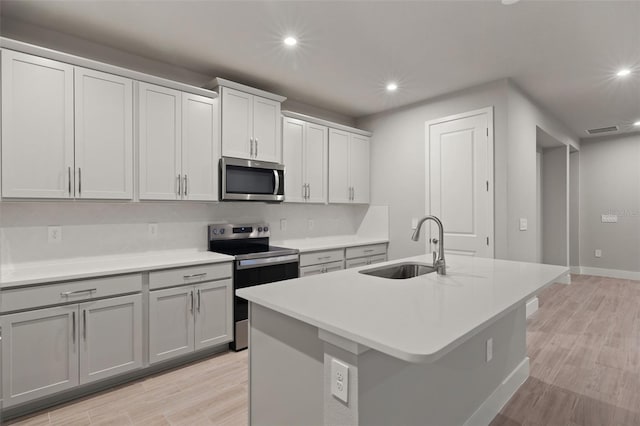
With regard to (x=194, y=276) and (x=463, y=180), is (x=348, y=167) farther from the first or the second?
(x=194, y=276)

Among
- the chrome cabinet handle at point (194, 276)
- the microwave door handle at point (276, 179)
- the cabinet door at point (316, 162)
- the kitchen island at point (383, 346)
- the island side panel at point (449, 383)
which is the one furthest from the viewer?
the cabinet door at point (316, 162)

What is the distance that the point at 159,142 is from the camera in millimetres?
2801

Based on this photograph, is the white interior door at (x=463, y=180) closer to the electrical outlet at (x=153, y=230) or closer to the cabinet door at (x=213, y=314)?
the cabinet door at (x=213, y=314)

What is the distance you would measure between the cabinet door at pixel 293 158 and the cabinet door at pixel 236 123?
0.53 metres

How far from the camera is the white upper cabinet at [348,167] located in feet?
14.2

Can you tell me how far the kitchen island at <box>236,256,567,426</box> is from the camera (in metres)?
1.12

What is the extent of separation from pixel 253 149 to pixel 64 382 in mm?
2352

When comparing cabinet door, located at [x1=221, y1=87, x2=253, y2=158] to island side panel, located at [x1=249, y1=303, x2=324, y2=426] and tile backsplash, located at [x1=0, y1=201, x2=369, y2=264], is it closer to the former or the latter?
tile backsplash, located at [x1=0, y1=201, x2=369, y2=264]

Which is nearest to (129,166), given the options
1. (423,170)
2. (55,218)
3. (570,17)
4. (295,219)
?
(55,218)

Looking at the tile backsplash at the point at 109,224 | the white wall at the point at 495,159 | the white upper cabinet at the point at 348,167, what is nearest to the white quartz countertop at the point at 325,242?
Result: the tile backsplash at the point at 109,224

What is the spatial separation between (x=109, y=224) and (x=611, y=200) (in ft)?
26.2

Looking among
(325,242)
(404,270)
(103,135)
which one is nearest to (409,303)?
(404,270)

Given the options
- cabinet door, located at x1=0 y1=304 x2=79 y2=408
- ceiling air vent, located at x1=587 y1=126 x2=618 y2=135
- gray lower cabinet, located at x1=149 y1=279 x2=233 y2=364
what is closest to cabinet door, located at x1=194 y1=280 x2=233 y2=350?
gray lower cabinet, located at x1=149 y1=279 x2=233 y2=364

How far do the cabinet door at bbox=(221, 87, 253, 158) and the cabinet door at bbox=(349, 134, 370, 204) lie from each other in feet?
5.44
